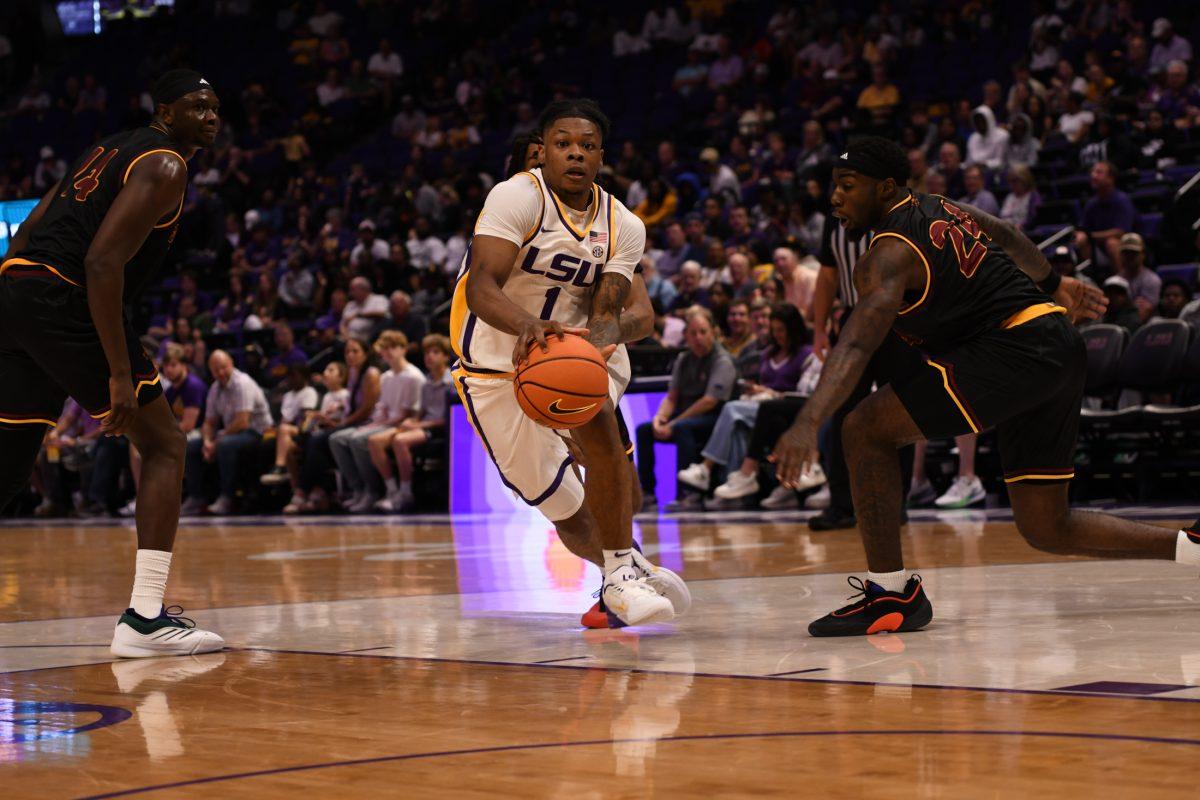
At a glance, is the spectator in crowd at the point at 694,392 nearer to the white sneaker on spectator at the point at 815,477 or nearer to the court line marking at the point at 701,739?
the white sneaker on spectator at the point at 815,477

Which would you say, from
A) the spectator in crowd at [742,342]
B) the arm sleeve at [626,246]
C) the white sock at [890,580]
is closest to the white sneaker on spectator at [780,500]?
the spectator in crowd at [742,342]

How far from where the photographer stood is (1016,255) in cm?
505

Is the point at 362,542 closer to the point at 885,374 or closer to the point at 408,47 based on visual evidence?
the point at 885,374

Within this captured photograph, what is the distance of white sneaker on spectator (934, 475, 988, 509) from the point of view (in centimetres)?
1033

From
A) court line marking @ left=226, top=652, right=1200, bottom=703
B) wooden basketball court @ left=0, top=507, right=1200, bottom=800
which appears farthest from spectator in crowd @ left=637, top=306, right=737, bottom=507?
court line marking @ left=226, top=652, right=1200, bottom=703

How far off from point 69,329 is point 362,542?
5.19m

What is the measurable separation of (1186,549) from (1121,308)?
6102 millimetres

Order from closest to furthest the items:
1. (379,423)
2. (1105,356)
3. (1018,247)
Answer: (1018,247)
(1105,356)
(379,423)

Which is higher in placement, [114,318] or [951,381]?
[114,318]

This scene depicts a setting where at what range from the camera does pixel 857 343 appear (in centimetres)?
437

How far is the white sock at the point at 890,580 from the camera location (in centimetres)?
464

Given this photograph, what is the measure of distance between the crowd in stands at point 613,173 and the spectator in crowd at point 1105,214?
30 millimetres

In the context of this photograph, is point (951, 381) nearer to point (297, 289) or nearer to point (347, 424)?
point (347, 424)

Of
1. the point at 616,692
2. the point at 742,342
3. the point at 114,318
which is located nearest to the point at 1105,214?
the point at 742,342
